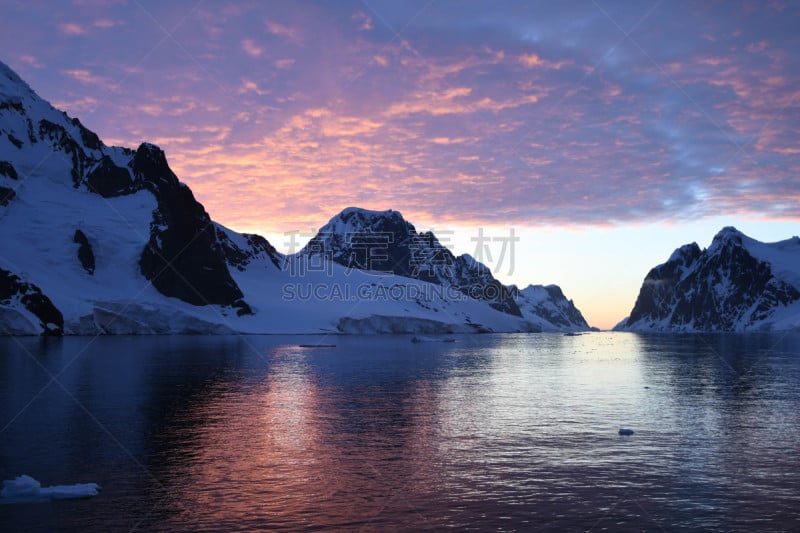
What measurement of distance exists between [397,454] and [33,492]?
14605 mm

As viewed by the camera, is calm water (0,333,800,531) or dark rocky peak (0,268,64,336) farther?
dark rocky peak (0,268,64,336)

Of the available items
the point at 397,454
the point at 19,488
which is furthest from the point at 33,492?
the point at 397,454

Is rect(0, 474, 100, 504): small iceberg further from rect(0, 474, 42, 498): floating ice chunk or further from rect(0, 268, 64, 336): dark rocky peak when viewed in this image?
rect(0, 268, 64, 336): dark rocky peak

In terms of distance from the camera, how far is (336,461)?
91.2ft

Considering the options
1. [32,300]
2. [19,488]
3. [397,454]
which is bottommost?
[397,454]

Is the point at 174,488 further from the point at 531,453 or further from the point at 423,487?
the point at 531,453

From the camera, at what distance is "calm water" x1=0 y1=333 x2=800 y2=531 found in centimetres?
2041

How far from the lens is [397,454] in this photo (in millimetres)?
29344

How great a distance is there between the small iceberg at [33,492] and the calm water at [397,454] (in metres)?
0.49

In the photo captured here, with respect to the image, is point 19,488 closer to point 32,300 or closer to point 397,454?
point 397,454

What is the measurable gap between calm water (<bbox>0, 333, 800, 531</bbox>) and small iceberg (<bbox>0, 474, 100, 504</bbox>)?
0.49 metres

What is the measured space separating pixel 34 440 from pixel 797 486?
33.2 metres

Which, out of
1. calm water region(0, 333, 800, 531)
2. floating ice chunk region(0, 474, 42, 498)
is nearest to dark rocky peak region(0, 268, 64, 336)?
calm water region(0, 333, 800, 531)

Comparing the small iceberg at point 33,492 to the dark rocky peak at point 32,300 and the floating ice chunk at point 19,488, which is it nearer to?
the floating ice chunk at point 19,488
